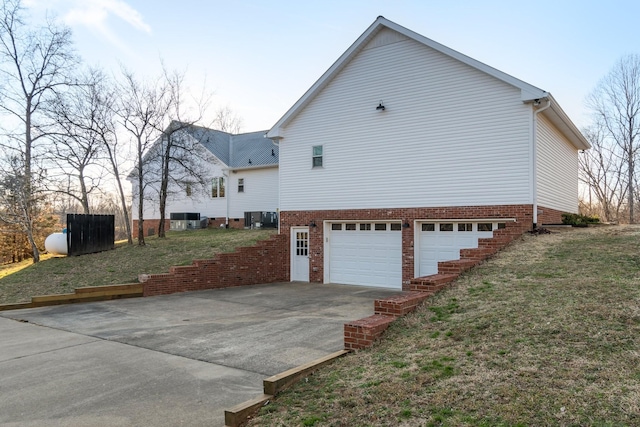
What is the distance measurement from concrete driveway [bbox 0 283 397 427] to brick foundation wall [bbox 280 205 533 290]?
2.82m

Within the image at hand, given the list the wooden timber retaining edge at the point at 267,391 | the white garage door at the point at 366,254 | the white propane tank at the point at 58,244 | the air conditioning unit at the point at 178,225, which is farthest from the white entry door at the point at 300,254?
the air conditioning unit at the point at 178,225

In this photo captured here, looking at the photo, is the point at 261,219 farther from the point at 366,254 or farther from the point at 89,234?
the point at 366,254

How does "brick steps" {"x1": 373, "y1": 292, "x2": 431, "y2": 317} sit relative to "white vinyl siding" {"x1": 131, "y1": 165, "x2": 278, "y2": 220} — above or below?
below

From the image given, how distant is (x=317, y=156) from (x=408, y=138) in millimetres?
3398


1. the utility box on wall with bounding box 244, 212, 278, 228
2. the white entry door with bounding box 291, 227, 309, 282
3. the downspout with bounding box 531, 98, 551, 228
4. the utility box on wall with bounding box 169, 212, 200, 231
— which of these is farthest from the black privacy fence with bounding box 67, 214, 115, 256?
the downspout with bounding box 531, 98, 551, 228

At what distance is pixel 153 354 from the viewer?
21.6 feet

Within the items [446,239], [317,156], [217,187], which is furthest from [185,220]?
[446,239]

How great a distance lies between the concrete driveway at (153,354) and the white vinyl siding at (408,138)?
13.6ft

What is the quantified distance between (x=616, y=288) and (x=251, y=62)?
12.5 m

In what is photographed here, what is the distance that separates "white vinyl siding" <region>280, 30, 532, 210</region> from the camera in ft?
38.9

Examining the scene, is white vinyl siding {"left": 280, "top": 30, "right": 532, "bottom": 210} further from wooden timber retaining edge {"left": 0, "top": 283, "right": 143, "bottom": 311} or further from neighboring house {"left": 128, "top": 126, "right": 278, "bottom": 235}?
neighboring house {"left": 128, "top": 126, "right": 278, "bottom": 235}

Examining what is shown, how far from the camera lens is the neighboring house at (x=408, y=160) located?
11.8 meters

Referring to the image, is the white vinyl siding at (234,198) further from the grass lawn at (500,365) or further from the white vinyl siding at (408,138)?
the grass lawn at (500,365)

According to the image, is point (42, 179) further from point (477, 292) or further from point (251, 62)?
point (477, 292)
